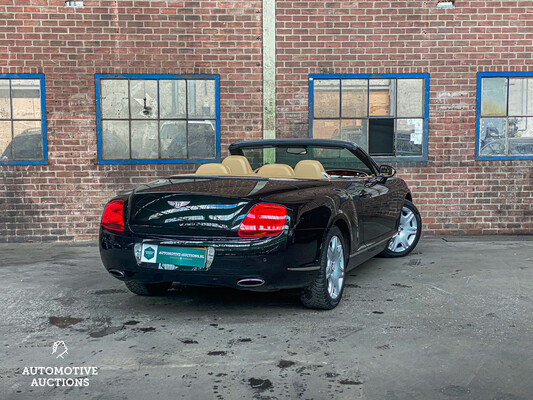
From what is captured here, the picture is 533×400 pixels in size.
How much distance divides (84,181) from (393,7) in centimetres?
540

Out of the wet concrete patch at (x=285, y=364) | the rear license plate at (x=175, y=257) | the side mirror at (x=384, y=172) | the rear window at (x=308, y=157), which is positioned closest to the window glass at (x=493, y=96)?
the side mirror at (x=384, y=172)

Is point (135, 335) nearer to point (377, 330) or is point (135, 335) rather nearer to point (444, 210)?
point (377, 330)

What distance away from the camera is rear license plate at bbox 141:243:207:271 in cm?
446

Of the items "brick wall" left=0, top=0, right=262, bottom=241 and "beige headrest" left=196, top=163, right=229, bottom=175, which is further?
"brick wall" left=0, top=0, right=262, bottom=241

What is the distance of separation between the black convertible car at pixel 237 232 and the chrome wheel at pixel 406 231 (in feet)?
7.75

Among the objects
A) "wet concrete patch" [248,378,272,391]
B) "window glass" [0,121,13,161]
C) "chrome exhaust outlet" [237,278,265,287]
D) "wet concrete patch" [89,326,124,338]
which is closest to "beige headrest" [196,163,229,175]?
"chrome exhaust outlet" [237,278,265,287]

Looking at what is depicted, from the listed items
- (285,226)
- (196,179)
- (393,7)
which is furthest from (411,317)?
(393,7)

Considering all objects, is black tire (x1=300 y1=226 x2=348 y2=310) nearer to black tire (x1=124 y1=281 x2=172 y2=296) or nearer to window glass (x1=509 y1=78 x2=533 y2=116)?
black tire (x1=124 y1=281 x2=172 y2=296)

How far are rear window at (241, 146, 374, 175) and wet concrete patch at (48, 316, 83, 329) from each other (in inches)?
90.6

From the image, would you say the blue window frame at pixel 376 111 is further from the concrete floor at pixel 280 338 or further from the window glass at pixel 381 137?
the concrete floor at pixel 280 338

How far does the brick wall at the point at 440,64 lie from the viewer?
372 inches

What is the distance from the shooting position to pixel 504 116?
9.70 m

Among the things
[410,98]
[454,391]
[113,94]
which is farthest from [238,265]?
[410,98]

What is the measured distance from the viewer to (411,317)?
475 cm
